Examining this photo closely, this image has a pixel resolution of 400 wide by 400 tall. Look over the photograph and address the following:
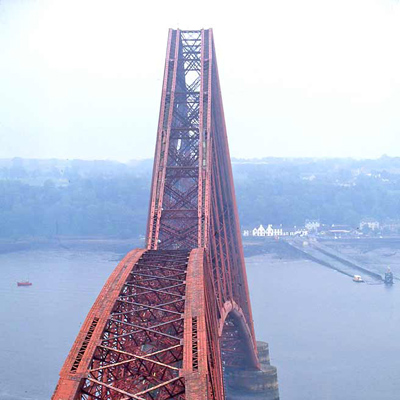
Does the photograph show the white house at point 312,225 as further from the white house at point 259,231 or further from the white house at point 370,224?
the white house at point 259,231

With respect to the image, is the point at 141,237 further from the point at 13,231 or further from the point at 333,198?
the point at 333,198

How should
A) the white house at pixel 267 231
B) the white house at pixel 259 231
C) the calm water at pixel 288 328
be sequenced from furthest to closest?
the white house at pixel 267 231 < the white house at pixel 259 231 < the calm water at pixel 288 328

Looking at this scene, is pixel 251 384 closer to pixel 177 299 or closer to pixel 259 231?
pixel 177 299

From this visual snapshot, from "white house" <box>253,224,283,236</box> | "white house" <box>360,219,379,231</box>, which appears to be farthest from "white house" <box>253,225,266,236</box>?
"white house" <box>360,219,379,231</box>

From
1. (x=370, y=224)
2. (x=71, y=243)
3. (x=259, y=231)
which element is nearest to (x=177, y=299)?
(x=71, y=243)

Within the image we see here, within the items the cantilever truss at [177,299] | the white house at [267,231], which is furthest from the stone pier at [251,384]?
the white house at [267,231]

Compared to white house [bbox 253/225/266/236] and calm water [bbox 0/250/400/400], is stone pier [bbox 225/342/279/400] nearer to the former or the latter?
calm water [bbox 0/250/400/400]
